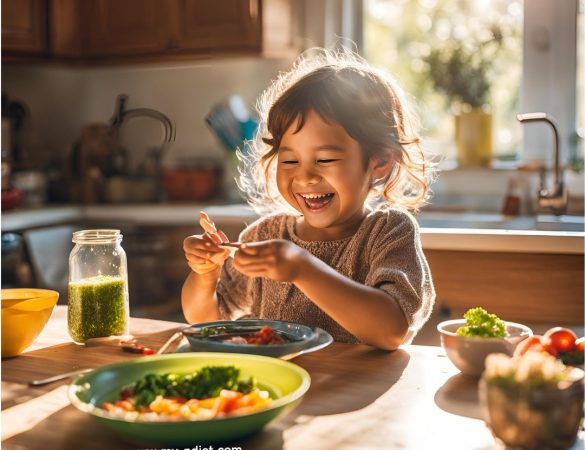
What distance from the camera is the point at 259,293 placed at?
60.6 inches

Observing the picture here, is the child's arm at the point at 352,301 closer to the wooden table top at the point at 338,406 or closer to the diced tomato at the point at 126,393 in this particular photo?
the wooden table top at the point at 338,406

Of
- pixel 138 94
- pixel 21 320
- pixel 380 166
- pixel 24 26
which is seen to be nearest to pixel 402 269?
pixel 380 166

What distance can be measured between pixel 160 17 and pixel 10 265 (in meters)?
1.21

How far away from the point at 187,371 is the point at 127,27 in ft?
8.57

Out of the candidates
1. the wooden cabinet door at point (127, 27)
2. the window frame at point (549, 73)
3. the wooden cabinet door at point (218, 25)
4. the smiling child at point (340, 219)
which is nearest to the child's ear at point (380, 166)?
the smiling child at point (340, 219)

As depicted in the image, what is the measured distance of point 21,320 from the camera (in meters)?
1.12

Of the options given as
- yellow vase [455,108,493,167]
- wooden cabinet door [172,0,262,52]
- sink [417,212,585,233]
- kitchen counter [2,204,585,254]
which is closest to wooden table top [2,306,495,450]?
kitchen counter [2,204,585,254]

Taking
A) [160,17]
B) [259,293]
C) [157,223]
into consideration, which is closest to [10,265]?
[157,223]

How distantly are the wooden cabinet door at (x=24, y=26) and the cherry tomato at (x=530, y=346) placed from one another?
2748 millimetres

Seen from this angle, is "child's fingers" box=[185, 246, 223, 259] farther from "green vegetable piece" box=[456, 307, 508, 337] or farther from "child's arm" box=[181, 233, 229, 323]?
"green vegetable piece" box=[456, 307, 508, 337]

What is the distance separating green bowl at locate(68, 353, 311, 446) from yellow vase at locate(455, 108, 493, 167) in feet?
7.34

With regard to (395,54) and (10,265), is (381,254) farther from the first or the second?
(395,54)

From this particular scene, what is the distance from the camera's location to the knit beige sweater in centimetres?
123

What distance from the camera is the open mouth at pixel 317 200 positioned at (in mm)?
1398
